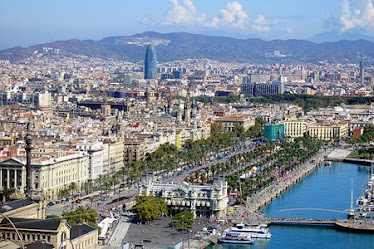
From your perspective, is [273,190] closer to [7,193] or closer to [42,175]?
[42,175]

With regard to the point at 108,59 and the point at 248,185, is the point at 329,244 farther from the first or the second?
the point at 108,59

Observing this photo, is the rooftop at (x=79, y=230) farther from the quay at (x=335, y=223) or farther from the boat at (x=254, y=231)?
the quay at (x=335, y=223)

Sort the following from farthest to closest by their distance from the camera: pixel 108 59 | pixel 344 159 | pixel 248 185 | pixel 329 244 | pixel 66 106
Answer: pixel 108 59
pixel 66 106
pixel 344 159
pixel 248 185
pixel 329 244

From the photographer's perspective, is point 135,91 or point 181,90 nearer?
point 135,91

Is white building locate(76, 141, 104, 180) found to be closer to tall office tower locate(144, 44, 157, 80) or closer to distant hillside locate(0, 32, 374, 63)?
tall office tower locate(144, 44, 157, 80)

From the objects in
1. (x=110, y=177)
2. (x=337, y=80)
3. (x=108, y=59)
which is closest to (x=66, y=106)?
(x=110, y=177)

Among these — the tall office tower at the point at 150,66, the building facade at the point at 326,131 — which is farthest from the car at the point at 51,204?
the tall office tower at the point at 150,66

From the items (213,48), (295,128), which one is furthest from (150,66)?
(213,48)
